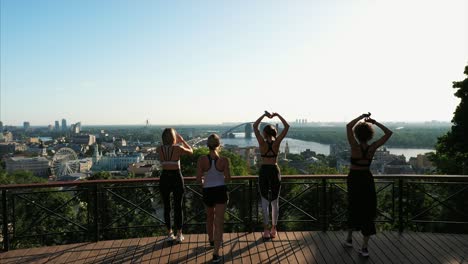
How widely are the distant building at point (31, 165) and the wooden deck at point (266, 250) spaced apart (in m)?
88.0

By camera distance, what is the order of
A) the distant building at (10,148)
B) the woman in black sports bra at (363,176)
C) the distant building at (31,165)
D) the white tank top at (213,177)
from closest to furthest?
the white tank top at (213,177)
the woman in black sports bra at (363,176)
the distant building at (31,165)
the distant building at (10,148)

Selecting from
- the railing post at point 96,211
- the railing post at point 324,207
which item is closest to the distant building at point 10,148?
the railing post at point 96,211

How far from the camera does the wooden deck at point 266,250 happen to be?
4758 millimetres

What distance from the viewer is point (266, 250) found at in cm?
510

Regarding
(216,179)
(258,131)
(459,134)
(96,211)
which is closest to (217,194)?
(216,179)

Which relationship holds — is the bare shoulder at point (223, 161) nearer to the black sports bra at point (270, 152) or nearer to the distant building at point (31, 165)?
the black sports bra at point (270, 152)

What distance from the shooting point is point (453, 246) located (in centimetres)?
523

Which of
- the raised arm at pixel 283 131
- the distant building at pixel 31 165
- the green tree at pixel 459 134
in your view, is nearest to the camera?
the raised arm at pixel 283 131

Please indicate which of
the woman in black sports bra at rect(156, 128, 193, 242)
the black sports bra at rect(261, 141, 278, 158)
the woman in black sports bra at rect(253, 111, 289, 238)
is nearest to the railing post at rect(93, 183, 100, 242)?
the woman in black sports bra at rect(156, 128, 193, 242)

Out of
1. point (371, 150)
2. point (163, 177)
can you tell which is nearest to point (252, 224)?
point (163, 177)

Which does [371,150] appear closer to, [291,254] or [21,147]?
[291,254]

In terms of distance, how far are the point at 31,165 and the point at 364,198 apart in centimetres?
9397

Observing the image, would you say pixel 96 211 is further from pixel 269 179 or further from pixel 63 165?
pixel 63 165

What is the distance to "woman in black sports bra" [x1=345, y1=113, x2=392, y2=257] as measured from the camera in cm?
457
